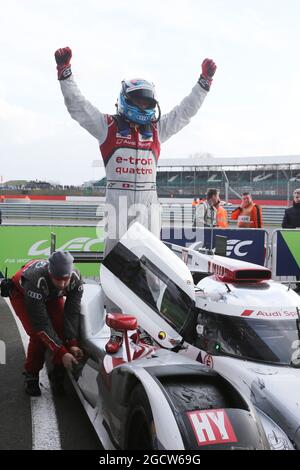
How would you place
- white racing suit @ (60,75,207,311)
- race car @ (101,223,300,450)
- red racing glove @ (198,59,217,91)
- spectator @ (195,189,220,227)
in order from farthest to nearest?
1. spectator @ (195,189,220,227)
2. red racing glove @ (198,59,217,91)
3. white racing suit @ (60,75,207,311)
4. race car @ (101,223,300,450)

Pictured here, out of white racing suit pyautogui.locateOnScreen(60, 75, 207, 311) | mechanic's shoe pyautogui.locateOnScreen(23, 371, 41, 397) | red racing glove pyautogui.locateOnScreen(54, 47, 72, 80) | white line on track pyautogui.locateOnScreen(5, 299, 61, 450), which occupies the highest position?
red racing glove pyautogui.locateOnScreen(54, 47, 72, 80)

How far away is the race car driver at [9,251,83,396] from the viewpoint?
12.6 ft

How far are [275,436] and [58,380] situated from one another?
2.06 meters

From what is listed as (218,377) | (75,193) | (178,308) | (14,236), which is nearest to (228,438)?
(218,377)

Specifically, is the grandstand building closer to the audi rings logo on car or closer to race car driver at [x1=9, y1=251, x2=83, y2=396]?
race car driver at [x1=9, y1=251, x2=83, y2=396]

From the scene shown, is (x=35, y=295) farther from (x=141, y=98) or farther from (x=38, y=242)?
(x=38, y=242)

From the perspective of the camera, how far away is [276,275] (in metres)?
8.85

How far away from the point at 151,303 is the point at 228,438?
5.15ft

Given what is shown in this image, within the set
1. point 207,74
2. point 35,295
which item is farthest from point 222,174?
point 35,295

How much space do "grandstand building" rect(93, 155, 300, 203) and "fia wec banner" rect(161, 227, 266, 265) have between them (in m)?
27.5

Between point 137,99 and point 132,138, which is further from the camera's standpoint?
point 132,138

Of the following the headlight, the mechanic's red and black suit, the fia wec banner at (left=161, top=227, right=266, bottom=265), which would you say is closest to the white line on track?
the mechanic's red and black suit

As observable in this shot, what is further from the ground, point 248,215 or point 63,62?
point 63,62

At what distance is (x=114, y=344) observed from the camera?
3225mm
